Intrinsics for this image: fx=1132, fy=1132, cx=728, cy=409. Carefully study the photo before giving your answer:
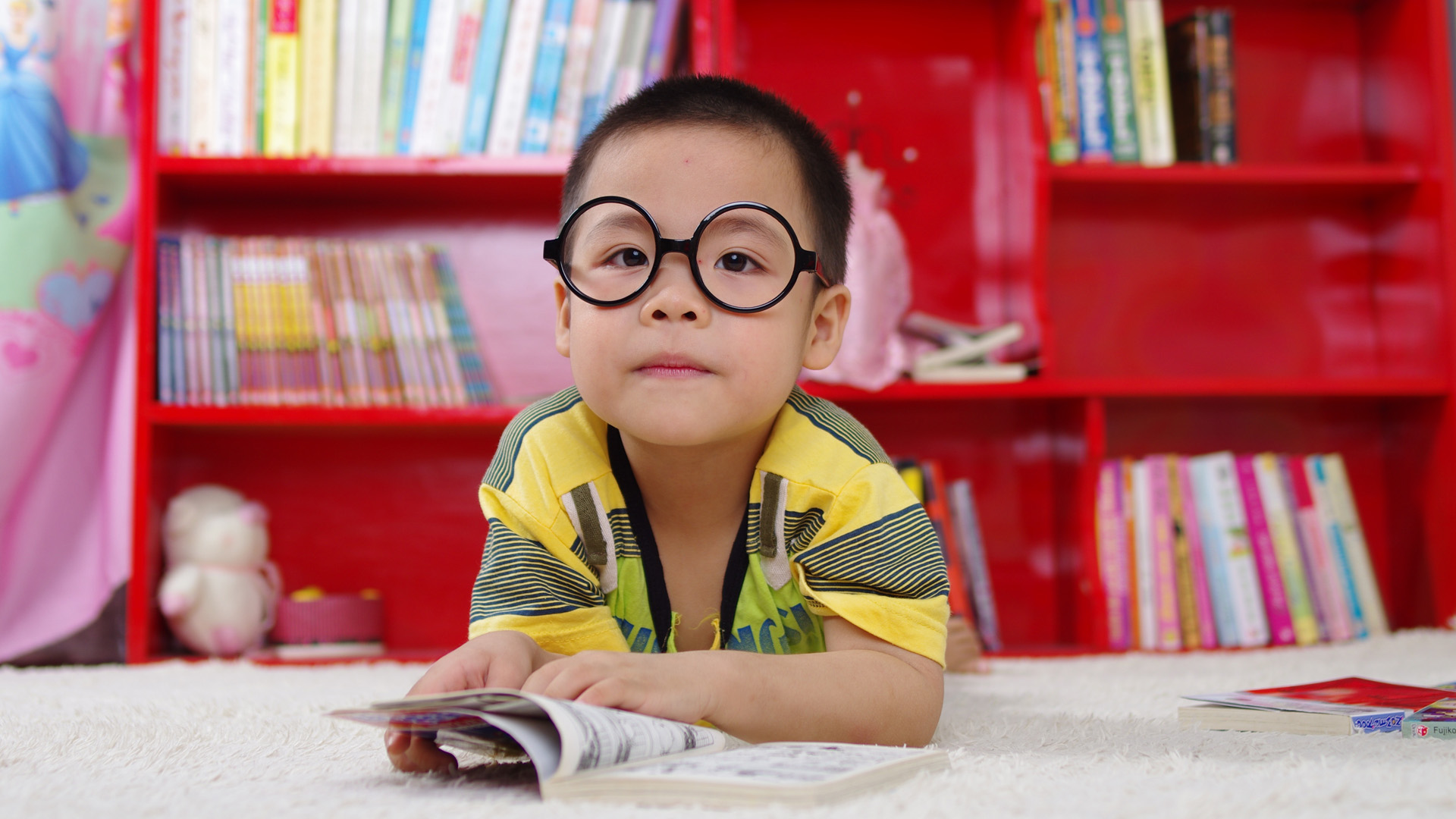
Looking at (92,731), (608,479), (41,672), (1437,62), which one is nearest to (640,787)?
(608,479)

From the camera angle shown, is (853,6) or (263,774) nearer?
(263,774)

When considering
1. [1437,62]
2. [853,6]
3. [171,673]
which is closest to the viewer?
[171,673]

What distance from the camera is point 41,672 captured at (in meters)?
1.50

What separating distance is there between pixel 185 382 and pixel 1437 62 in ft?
6.63

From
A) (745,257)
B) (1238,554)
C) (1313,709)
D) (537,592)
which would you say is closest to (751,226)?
(745,257)

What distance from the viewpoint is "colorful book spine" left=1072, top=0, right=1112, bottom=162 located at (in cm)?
181

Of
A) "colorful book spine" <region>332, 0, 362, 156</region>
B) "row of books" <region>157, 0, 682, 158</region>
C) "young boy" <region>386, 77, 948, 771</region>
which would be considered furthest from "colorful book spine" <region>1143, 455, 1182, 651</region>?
"colorful book spine" <region>332, 0, 362, 156</region>

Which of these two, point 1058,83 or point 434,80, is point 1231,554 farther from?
point 434,80

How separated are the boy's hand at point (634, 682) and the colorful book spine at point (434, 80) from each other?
1.23m

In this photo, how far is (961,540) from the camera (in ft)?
5.90

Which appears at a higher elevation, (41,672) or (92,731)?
(92,731)

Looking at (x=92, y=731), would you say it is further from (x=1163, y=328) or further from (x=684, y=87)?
(x=1163, y=328)

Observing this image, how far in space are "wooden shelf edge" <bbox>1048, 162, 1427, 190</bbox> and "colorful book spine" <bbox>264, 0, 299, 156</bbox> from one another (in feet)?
3.81

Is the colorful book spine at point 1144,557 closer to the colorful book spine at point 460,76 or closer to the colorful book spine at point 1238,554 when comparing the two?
the colorful book spine at point 1238,554
